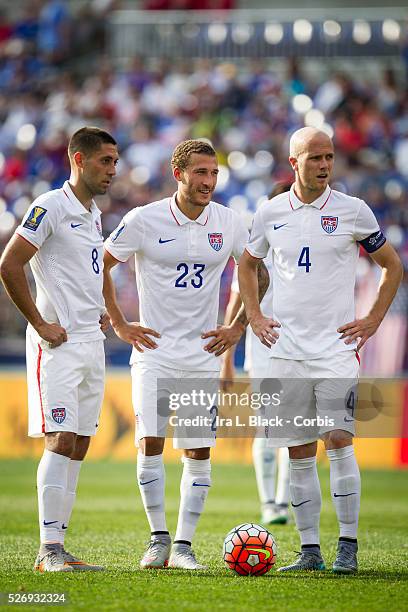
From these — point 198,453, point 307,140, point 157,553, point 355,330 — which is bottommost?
point 157,553

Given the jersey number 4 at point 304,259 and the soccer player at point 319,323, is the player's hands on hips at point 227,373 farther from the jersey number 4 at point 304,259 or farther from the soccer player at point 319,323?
the jersey number 4 at point 304,259

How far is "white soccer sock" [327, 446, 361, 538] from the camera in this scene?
717 centimetres

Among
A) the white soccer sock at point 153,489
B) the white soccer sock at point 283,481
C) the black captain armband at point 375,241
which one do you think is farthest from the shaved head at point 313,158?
the white soccer sock at point 283,481

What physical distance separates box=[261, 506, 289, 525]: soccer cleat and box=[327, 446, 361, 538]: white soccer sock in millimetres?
2965

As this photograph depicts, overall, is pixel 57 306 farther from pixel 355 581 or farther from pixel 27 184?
pixel 27 184

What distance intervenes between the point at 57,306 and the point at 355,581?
2504mm

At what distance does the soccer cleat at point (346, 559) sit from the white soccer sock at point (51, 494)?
174 centimetres

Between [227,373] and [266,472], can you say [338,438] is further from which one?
[266,472]

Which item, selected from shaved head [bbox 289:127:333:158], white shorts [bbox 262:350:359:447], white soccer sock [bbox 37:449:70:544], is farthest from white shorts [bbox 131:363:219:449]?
shaved head [bbox 289:127:333:158]

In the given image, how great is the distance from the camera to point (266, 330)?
7.34 m

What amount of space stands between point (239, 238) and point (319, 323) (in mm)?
940

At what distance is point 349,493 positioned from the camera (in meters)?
7.19

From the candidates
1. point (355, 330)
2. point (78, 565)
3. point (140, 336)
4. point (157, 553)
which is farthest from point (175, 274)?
point (78, 565)

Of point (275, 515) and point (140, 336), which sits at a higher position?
point (140, 336)
